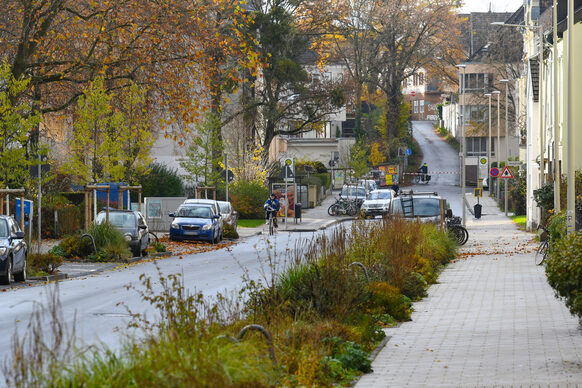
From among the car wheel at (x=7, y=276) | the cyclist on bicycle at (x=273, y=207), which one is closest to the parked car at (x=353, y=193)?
the cyclist on bicycle at (x=273, y=207)

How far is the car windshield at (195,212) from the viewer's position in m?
39.5

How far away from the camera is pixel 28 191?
38.6m

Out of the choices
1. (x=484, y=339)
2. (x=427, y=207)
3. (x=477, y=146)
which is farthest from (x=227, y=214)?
(x=477, y=146)

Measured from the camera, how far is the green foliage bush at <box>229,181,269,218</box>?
57431 mm

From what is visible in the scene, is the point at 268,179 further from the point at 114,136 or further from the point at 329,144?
the point at 329,144

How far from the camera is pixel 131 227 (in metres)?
32.1

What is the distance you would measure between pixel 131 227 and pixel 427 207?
11.4 m

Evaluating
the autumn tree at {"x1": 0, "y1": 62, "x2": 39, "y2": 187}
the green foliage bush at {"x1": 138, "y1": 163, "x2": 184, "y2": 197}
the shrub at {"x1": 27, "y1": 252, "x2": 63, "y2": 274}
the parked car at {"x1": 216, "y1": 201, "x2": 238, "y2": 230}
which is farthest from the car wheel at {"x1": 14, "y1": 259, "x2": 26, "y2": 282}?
the green foliage bush at {"x1": 138, "y1": 163, "x2": 184, "y2": 197}

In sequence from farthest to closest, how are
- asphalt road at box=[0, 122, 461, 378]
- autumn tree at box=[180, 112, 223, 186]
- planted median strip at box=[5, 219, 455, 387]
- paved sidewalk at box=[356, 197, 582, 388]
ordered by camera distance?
autumn tree at box=[180, 112, 223, 186], asphalt road at box=[0, 122, 461, 378], paved sidewalk at box=[356, 197, 582, 388], planted median strip at box=[5, 219, 455, 387]

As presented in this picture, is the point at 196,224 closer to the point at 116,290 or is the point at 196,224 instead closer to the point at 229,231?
the point at 229,231

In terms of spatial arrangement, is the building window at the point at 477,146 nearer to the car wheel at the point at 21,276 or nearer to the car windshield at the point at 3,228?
the car wheel at the point at 21,276

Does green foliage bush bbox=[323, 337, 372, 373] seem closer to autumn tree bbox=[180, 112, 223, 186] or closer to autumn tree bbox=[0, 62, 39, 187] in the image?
autumn tree bbox=[0, 62, 39, 187]

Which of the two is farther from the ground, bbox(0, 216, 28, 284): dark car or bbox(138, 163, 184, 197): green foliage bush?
bbox(138, 163, 184, 197): green foliage bush

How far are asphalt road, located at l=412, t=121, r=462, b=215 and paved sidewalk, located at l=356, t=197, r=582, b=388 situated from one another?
151 ft
